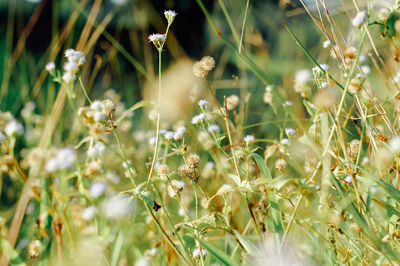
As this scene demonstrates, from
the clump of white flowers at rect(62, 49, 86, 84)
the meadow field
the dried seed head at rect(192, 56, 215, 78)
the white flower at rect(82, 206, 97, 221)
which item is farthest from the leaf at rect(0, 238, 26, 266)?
the dried seed head at rect(192, 56, 215, 78)

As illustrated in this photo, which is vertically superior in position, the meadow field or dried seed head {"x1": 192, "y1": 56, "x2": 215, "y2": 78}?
dried seed head {"x1": 192, "y1": 56, "x2": 215, "y2": 78}

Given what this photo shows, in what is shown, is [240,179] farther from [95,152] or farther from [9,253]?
[9,253]

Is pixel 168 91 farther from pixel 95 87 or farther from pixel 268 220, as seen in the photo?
pixel 95 87

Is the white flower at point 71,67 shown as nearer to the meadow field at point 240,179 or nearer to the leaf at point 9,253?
the meadow field at point 240,179

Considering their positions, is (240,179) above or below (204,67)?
below

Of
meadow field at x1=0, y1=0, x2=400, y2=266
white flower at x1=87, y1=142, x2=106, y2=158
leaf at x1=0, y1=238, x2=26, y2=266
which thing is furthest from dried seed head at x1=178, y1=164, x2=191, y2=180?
leaf at x1=0, y1=238, x2=26, y2=266

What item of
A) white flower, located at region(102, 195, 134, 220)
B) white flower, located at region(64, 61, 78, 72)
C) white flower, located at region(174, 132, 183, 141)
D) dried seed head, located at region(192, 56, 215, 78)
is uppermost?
white flower, located at region(64, 61, 78, 72)

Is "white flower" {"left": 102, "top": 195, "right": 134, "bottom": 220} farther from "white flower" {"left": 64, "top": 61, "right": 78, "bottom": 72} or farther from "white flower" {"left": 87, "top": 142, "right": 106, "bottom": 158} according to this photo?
"white flower" {"left": 64, "top": 61, "right": 78, "bottom": 72}

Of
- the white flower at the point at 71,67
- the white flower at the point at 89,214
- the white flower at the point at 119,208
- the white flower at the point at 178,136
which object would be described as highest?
the white flower at the point at 71,67

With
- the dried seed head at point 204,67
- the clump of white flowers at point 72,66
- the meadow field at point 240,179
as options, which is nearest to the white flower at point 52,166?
the meadow field at point 240,179

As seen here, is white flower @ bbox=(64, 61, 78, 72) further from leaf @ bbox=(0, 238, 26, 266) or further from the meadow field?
leaf @ bbox=(0, 238, 26, 266)

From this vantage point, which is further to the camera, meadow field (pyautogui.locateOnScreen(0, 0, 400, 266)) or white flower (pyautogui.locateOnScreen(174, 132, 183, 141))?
white flower (pyautogui.locateOnScreen(174, 132, 183, 141))

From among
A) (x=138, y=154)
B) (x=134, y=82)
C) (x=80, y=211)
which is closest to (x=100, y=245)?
(x=80, y=211)

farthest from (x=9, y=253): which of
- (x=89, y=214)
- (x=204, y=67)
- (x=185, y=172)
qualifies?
(x=204, y=67)
